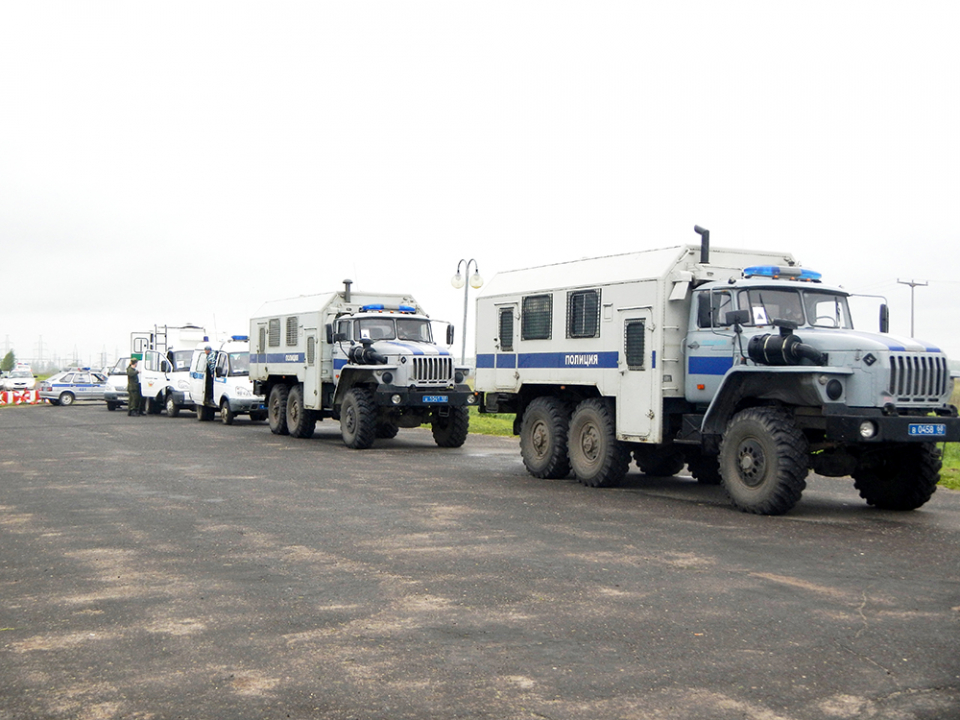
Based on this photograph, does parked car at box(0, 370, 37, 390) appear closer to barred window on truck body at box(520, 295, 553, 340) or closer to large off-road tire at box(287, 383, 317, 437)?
large off-road tire at box(287, 383, 317, 437)

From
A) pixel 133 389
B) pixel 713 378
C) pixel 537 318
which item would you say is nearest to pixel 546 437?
pixel 537 318

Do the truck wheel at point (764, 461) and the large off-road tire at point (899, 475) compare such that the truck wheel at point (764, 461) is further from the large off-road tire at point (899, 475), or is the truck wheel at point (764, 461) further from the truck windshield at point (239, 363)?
the truck windshield at point (239, 363)

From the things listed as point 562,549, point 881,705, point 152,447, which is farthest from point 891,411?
point 152,447

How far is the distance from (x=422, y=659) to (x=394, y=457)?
1337 cm

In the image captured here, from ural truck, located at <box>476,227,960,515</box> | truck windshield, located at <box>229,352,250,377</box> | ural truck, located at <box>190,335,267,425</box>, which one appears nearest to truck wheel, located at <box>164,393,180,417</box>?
ural truck, located at <box>190,335,267,425</box>

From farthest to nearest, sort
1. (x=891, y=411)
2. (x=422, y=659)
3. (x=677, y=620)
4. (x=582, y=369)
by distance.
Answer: (x=582, y=369) → (x=891, y=411) → (x=677, y=620) → (x=422, y=659)

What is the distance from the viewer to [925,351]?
1165 centimetres

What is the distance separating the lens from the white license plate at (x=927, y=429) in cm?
1113

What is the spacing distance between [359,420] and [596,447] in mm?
7251

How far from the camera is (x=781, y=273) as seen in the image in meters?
13.0

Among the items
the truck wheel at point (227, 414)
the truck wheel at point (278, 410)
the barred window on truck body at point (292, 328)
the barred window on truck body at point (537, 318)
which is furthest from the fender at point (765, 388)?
the truck wheel at point (227, 414)

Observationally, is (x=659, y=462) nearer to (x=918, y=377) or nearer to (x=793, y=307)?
(x=793, y=307)

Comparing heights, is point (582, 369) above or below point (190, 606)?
above

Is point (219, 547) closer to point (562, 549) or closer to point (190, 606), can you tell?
point (190, 606)
